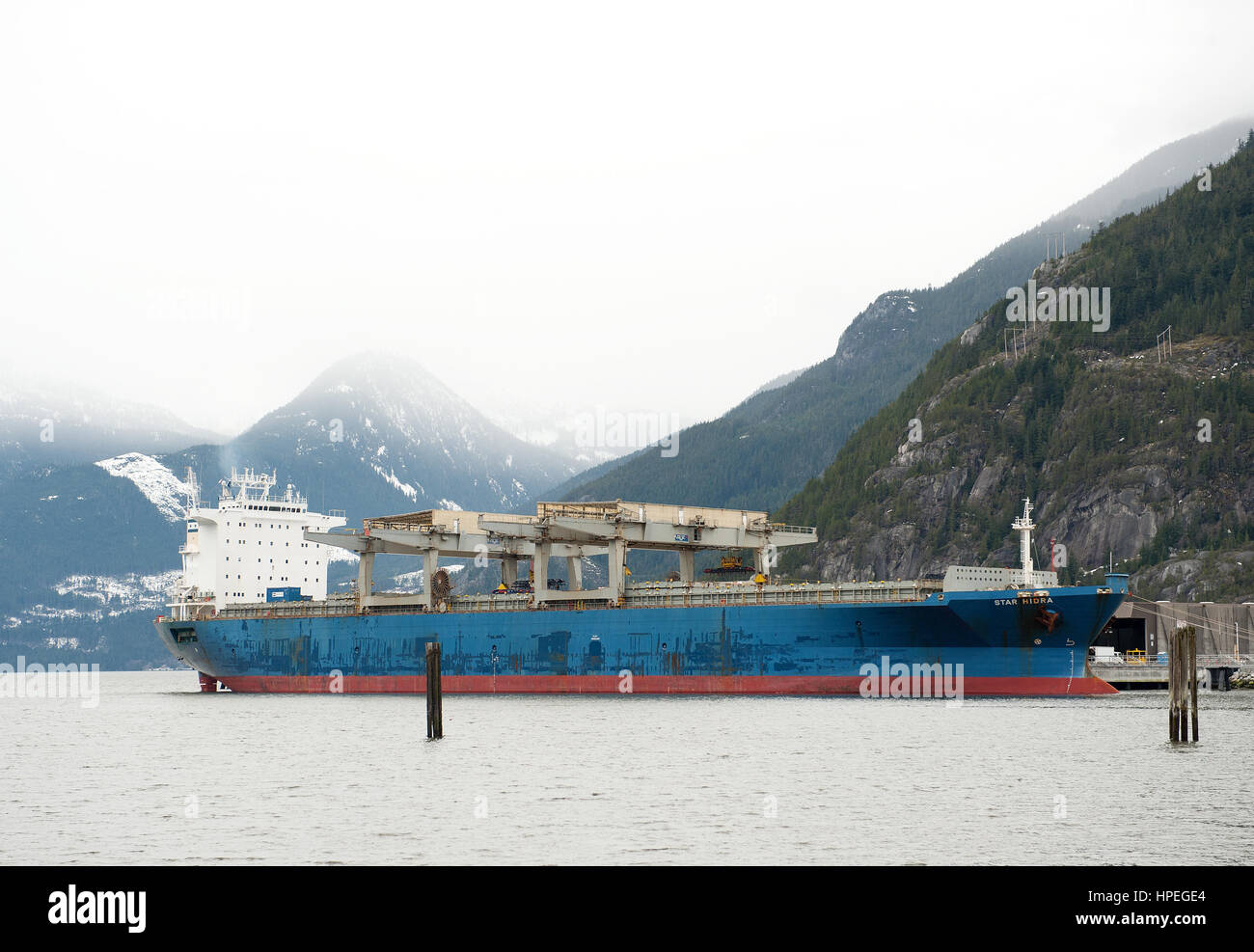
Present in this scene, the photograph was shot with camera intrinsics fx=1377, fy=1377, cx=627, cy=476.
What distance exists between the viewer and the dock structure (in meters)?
73.1

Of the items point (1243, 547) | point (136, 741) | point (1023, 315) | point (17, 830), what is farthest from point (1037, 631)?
point (1023, 315)

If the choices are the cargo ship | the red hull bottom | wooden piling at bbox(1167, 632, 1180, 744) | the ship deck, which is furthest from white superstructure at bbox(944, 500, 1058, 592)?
wooden piling at bbox(1167, 632, 1180, 744)

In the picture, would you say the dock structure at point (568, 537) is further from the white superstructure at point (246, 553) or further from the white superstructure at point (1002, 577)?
the white superstructure at point (1002, 577)

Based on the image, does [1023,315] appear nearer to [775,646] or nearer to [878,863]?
[775,646]

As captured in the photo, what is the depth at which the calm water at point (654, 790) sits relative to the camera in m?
26.4

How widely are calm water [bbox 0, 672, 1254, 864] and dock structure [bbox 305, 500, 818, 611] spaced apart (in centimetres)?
1535

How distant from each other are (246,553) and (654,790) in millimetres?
64966

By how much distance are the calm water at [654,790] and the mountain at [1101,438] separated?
67.5 metres

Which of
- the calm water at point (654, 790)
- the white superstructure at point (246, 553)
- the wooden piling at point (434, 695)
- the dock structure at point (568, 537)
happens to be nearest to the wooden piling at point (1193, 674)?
the calm water at point (654, 790)

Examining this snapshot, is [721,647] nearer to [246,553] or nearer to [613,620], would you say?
[613,620]

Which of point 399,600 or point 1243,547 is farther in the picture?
point 1243,547

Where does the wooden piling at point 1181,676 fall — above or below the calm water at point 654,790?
above

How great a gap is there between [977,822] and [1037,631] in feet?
107

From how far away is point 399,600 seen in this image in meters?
83.5
